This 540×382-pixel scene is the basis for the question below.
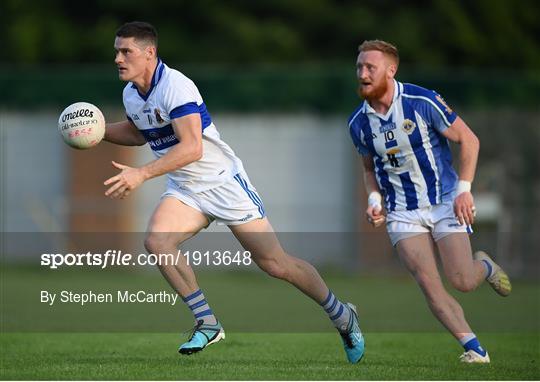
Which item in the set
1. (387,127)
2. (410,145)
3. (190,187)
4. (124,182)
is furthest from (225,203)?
(410,145)

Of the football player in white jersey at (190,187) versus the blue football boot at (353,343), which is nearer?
the football player in white jersey at (190,187)

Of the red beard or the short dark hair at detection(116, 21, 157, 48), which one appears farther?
the red beard

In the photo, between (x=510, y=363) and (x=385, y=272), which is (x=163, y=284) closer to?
(x=385, y=272)

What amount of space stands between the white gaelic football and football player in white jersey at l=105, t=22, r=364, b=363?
0.93ft

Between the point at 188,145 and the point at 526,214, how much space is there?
12.3 m

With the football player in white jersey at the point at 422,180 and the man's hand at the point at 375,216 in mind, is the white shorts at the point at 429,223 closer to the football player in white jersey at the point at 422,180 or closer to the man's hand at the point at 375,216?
the football player in white jersey at the point at 422,180

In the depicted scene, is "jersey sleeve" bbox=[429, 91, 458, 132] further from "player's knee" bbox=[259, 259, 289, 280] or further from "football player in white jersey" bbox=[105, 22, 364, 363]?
"player's knee" bbox=[259, 259, 289, 280]

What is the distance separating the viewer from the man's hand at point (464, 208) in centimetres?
800

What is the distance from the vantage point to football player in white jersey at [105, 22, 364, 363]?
794cm

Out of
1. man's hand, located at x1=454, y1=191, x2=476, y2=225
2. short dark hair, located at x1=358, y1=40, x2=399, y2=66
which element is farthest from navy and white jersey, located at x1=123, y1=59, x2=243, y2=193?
man's hand, located at x1=454, y1=191, x2=476, y2=225

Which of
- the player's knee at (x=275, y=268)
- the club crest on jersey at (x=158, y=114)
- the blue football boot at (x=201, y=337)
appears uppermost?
the club crest on jersey at (x=158, y=114)

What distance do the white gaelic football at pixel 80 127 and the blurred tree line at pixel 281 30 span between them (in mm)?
16481

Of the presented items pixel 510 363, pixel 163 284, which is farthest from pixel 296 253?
pixel 510 363

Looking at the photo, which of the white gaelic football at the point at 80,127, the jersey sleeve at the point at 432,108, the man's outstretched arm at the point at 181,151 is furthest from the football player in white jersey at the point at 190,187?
the jersey sleeve at the point at 432,108
